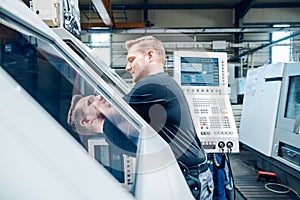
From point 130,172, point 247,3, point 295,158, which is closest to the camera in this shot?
point 130,172

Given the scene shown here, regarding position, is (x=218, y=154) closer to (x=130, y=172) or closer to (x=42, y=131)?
(x=130, y=172)

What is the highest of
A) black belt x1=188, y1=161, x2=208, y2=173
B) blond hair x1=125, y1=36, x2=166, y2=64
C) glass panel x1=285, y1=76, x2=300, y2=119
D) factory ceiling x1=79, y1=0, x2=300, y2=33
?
factory ceiling x1=79, y1=0, x2=300, y2=33

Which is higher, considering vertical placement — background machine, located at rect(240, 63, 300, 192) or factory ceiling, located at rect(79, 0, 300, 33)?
factory ceiling, located at rect(79, 0, 300, 33)

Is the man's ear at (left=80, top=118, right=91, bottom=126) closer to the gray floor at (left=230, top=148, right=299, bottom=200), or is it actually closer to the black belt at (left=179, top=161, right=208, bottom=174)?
the black belt at (left=179, top=161, right=208, bottom=174)

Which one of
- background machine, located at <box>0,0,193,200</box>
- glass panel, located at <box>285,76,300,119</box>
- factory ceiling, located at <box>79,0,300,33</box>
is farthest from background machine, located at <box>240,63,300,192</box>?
factory ceiling, located at <box>79,0,300,33</box>

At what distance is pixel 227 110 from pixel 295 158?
4.33 feet

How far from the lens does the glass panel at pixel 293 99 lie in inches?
124

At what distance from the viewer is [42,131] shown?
45cm

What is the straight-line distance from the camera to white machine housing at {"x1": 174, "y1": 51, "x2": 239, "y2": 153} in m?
2.25

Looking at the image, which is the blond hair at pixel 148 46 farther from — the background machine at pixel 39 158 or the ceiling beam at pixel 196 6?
the ceiling beam at pixel 196 6

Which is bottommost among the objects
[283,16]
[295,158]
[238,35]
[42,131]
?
[295,158]

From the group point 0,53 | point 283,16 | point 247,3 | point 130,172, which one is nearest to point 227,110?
point 130,172

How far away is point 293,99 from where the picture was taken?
3240 mm

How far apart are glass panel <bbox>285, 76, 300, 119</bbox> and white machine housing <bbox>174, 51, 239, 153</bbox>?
126cm
